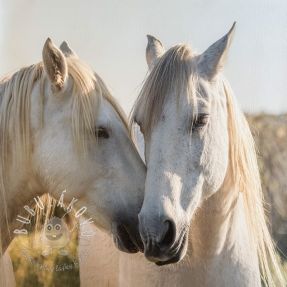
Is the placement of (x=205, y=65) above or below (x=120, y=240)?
above

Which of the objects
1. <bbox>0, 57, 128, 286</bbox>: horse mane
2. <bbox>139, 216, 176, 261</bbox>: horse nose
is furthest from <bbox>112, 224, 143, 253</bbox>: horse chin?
<bbox>0, 57, 128, 286</bbox>: horse mane

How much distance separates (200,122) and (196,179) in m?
0.15

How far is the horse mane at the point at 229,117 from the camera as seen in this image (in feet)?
4.53

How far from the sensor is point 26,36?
1.87 m

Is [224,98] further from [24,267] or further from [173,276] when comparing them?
[24,267]

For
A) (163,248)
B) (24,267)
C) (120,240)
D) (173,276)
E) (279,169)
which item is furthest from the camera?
(279,169)

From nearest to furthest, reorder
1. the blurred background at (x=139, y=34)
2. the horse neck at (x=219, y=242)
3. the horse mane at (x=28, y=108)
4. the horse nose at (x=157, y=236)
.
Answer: the horse nose at (x=157, y=236) < the horse mane at (x=28, y=108) < the horse neck at (x=219, y=242) < the blurred background at (x=139, y=34)

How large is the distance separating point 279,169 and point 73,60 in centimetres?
109

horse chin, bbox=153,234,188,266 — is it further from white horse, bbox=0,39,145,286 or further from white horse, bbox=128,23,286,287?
white horse, bbox=0,39,145,286

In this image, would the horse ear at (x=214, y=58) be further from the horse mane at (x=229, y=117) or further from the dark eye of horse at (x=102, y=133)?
the dark eye of horse at (x=102, y=133)

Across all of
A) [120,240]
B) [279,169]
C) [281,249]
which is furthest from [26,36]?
[281,249]

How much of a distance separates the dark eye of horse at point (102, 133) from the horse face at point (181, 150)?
10cm

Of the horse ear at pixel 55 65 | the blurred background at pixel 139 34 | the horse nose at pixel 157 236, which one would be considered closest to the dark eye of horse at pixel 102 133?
the horse ear at pixel 55 65

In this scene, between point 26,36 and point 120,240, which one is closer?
point 120,240
